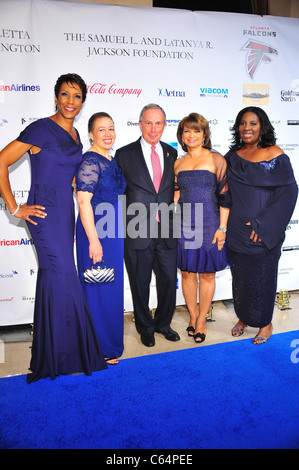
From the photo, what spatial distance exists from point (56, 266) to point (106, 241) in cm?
39

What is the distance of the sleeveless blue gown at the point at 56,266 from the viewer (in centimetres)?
268

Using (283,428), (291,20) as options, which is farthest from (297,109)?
(283,428)

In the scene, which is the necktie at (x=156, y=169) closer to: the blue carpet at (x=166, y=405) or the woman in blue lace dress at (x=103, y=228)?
the woman in blue lace dress at (x=103, y=228)

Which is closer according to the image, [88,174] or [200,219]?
[88,174]

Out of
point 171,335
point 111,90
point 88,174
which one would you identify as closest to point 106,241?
point 88,174

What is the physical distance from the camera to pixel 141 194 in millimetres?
3113

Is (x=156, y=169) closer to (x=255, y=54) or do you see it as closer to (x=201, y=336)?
(x=201, y=336)

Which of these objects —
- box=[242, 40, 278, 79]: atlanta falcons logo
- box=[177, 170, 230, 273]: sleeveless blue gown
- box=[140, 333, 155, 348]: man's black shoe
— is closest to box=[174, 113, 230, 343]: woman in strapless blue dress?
box=[177, 170, 230, 273]: sleeveless blue gown

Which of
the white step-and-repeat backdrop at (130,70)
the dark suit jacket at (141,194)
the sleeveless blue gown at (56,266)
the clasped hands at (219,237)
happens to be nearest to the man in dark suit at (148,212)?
the dark suit jacket at (141,194)

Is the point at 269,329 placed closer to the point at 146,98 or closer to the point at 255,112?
the point at 255,112

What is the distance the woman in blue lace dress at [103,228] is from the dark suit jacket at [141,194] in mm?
150

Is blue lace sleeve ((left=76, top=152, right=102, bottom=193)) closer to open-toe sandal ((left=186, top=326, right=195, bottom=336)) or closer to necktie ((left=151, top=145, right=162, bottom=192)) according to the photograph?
necktie ((left=151, top=145, right=162, bottom=192))

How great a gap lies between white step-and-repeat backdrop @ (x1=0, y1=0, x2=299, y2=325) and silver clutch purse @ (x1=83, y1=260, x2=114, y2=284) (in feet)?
3.59

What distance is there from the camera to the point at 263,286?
3316 mm
